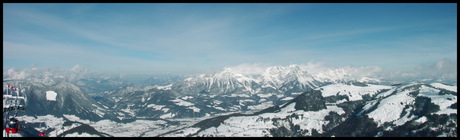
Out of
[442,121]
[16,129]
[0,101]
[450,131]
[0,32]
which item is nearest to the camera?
[0,32]

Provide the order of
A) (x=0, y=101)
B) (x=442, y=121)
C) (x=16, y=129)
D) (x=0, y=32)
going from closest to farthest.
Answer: (x=0, y=32), (x=0, y=101), (x=16, y=129), (x=442, y=121)

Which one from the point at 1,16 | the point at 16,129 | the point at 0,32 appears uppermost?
the point at 1,16

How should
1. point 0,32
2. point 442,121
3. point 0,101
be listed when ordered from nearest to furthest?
point 0,32 < point 0,101 < point 442,121

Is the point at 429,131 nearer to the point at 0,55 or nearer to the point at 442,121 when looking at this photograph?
the point at 442,121

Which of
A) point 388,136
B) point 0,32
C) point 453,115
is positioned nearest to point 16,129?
point 0,32

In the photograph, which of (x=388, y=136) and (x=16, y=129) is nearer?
(x=16, y=129)

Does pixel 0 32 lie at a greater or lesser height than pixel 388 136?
greater

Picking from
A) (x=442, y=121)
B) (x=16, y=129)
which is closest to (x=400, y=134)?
(x=442, y=121)

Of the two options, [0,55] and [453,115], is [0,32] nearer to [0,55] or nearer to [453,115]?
[0,55]

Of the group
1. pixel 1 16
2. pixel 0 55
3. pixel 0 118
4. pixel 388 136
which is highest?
pixel 1 16
